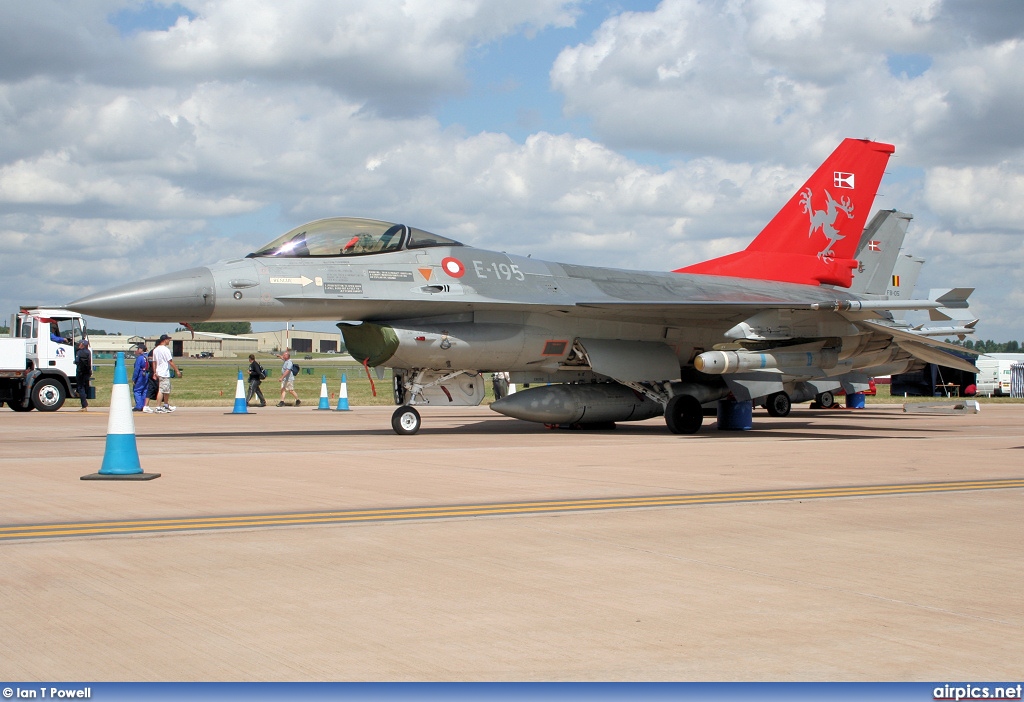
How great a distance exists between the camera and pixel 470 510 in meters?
7.21

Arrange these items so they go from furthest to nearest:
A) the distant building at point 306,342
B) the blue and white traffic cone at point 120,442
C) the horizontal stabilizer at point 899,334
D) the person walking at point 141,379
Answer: the distant building at point 306,342, the person walking at point 141,379, the horizontal stabilizer at point 899,334, the blue and white traffic cone at point 120,442

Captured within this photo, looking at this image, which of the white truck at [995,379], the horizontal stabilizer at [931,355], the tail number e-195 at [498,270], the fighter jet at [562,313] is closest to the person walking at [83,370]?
the fighter jet at [562,313]

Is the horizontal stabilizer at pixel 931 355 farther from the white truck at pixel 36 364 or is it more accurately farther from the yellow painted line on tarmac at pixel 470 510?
the white truck at pixel 36 364

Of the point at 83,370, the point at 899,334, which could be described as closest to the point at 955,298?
the point at 899,334

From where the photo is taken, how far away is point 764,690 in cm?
215

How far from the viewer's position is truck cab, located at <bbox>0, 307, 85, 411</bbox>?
23531 millimetres

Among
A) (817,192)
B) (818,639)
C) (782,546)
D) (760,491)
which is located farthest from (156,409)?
(818,639)

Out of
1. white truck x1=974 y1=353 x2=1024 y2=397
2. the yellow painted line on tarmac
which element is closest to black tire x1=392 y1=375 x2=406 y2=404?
the yellow painted line on tarmac

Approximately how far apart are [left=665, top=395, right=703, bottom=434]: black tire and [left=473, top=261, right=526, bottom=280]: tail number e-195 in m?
3.40

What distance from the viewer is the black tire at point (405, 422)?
15.4 metres

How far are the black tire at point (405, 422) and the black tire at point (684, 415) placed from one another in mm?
4303

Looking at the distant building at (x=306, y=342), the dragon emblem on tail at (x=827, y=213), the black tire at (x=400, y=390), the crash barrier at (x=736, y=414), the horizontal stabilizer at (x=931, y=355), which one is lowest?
the crash barrier at (x=736, y=414)

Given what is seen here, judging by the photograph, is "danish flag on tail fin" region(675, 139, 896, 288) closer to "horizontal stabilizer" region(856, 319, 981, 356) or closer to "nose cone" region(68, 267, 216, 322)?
"horizontal stabilizer" region(856, 319, 981, 356)

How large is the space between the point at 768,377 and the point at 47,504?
44.0ft
